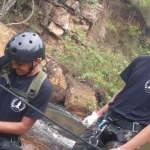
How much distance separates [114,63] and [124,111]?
9.00 meters

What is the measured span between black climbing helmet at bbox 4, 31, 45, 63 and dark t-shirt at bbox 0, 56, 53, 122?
0.56ft

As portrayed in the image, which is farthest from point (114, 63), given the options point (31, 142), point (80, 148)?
point (80, 148)

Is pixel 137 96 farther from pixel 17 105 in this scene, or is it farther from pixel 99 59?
pixel 99 59

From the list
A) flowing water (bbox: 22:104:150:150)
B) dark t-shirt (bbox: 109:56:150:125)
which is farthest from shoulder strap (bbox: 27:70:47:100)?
flowing water (bbox: 22:104:150:150)

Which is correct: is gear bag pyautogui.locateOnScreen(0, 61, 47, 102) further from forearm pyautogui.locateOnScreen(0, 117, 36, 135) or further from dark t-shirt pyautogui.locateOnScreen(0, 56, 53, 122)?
forearm pyautogui.locateOnScreen(0, 117, 36, 135)

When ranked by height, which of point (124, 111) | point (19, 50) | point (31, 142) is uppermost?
point (19, 50)

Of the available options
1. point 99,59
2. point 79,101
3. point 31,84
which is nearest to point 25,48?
point 31,84

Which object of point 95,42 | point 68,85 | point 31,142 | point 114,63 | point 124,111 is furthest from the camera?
point 95,42

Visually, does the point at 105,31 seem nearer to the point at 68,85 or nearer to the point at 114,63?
Result: the point at 114,63

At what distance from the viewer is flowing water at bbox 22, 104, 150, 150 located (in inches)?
208

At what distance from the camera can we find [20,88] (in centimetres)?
271

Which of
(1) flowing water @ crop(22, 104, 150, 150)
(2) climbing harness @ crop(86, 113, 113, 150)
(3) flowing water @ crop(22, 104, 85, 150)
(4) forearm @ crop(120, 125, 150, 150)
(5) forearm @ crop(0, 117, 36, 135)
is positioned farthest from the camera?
(3) flowing water @ crop(22, 104, 85, 150)

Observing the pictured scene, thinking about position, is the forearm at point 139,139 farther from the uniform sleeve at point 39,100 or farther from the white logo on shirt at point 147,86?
the uniform sleeve at point 39,100

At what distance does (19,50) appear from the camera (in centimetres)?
269
